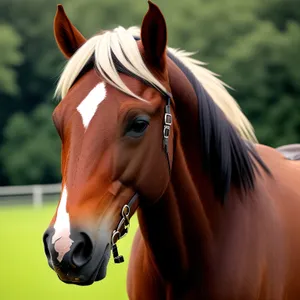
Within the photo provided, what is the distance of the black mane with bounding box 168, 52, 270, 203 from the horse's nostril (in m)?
0.81

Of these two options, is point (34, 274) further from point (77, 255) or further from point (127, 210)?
point (77, 255)

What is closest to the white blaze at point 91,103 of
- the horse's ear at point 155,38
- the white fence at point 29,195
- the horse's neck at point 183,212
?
the horse's ear at point 155,38

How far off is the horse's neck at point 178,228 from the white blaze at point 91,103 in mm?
458

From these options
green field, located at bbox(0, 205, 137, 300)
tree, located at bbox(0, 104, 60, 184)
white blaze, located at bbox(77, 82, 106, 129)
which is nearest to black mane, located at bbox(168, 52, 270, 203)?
white blaze, located at bbox(77, 82, 106, 129)

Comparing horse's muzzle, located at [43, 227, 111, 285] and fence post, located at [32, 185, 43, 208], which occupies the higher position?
horse's muzzle, located at [43, 227, 111, 285]

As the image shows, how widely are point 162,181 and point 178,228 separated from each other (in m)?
0.34

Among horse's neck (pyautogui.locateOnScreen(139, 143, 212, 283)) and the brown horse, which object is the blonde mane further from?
horse's neck (pyautogui.locateOnScreen(139, 143, 212, 283))

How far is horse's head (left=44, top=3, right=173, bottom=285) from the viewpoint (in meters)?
2.17

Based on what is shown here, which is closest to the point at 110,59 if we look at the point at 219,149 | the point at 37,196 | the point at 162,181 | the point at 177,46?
the point at 162,181

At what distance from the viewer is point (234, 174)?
115 inches

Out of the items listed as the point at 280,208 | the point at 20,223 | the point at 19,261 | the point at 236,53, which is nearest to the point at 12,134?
the point at 236,53

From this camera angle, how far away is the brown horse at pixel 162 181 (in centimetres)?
225

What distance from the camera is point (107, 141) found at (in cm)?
229

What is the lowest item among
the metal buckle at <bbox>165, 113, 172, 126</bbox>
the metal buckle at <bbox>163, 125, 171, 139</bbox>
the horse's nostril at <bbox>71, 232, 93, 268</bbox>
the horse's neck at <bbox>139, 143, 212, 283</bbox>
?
the horse's neck at <bbox>139, 143, 212, 283</bbox>
